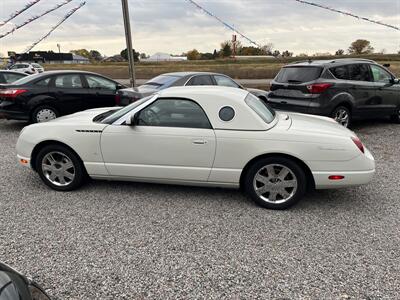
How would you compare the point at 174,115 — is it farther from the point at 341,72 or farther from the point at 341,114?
the point at 341,72

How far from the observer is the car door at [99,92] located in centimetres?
818

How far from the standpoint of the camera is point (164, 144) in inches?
150

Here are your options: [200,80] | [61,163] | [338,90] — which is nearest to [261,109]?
[61,163]

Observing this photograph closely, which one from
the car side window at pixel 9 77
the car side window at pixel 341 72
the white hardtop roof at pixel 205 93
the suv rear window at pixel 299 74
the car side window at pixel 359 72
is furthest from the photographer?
the car side window at pixel 9 77

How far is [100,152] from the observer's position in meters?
4.01

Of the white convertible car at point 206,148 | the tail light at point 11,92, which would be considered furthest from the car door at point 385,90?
the tail light at point 11,92

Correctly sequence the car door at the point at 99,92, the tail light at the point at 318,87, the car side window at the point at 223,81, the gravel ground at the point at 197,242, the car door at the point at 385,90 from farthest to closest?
Answer: 1. the car side window at the point at 223,81
2. the car door at the point at 99,92
3. the car door at the point at 385,90
4. the tail light at the point at 318,87
5. the gravel ground at the point at 197,242

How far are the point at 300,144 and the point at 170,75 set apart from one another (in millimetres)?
5063

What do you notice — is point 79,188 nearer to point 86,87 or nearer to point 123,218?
point 123,218

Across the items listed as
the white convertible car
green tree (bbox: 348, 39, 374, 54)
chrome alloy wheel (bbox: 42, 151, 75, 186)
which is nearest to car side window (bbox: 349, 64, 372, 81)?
the white convertible car

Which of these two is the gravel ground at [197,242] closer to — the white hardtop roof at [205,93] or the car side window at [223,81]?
the white hardtop roof at [205,93]

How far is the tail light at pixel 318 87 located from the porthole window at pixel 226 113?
3.88 meters

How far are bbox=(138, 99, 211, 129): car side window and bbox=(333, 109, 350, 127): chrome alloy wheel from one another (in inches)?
183

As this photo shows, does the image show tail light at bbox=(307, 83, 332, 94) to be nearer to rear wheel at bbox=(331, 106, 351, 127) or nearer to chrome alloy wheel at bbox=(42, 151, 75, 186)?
rear wheel at bbox=(331, 106, 351, 127)
